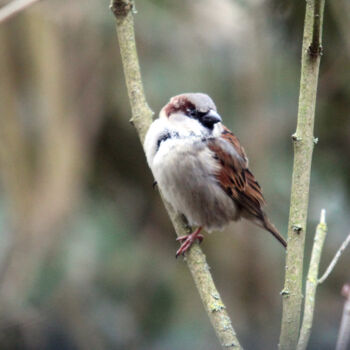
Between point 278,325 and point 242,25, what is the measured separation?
1.87 meters

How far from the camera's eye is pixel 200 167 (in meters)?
2.93

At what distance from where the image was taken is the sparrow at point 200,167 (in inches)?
108

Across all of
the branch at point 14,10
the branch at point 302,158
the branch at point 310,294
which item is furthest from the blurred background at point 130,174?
the branch at point 14,10

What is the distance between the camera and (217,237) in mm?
4277

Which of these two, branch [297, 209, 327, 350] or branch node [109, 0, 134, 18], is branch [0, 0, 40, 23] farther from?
branch [297, 209, 327, 350]

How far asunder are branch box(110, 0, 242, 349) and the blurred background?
1.19 meters

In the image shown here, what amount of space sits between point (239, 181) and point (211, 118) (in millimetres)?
489

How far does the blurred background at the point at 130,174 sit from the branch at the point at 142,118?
119 centimetres

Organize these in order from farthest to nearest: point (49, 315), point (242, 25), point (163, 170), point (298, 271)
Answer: point (242, 25)
point (49, 315)
point (163, 170)
point (298, 271)

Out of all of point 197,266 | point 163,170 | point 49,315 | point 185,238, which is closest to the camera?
point 197,266

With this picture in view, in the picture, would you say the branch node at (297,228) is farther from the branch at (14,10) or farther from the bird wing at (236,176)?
the bird wing at (236,176)

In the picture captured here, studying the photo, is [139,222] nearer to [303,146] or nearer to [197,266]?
[197,266]

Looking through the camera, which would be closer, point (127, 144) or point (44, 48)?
point (44, 48)

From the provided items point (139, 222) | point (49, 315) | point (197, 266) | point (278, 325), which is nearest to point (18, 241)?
point (49, 315)
